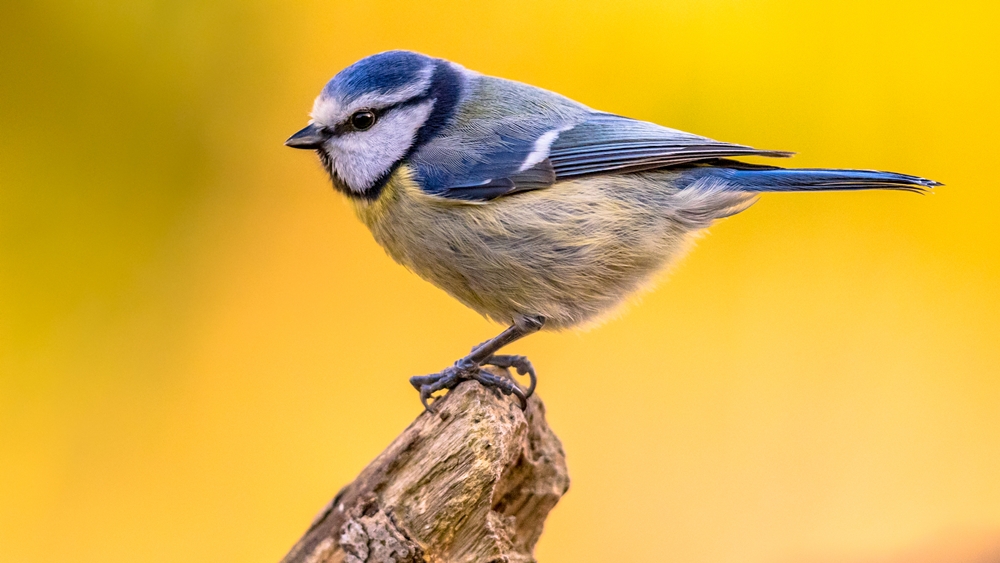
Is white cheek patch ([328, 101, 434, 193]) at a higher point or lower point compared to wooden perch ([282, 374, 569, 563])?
higher

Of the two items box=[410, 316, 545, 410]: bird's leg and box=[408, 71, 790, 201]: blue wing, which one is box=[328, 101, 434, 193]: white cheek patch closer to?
box=[408, 71, 790, 201]: blue wing

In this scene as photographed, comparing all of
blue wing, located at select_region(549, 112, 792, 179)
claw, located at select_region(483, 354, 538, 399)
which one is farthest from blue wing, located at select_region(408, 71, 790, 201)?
claw, located at select_region(483, 354, 538, 399)

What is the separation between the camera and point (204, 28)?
2039 millimetres

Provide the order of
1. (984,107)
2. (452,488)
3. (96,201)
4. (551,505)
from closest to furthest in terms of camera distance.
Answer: (452,488) < (551,505) < (984,107) < (96,201)

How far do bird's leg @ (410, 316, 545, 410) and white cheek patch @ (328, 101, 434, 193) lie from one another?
0.37 metres

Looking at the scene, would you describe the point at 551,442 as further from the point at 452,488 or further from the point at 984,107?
the point at 984,107

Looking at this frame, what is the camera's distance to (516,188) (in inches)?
57.4

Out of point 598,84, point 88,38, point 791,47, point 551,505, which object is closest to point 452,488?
point 551,505

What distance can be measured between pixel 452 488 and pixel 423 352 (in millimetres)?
881

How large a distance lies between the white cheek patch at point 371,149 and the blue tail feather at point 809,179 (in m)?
0.56

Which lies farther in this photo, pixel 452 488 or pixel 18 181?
pixel 18 181

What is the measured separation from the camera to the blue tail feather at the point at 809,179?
4.40 feet

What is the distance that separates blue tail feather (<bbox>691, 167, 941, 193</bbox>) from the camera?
1342 mm

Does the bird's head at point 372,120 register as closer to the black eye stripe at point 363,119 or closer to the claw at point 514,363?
the black eye stripe at point 363,119
